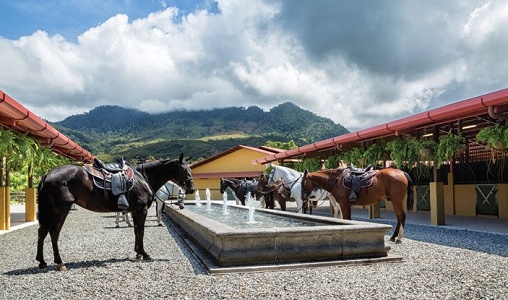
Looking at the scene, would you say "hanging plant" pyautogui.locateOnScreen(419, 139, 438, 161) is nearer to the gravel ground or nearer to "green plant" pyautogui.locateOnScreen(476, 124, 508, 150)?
"green plant" pyautogui.locateOnScreen(476, 124, 508, 150)

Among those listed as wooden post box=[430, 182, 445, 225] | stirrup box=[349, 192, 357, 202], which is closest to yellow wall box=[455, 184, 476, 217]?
wooden post box=[430, 182, 445, 225]

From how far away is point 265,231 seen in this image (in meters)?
6.88

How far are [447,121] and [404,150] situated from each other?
1.85m

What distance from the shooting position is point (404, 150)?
14.2 m

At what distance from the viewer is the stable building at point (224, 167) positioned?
43.8 meters

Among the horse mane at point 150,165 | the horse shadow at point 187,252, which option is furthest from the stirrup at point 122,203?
the horse shadow at point 187,252

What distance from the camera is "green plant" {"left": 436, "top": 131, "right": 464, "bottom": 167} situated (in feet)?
41.2

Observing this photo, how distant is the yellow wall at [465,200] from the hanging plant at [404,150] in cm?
551

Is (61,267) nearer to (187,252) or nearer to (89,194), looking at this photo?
(89,194)

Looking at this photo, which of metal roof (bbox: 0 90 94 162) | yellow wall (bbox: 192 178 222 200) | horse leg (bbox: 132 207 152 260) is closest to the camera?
horse leg (bbox: 132 207 152 260)

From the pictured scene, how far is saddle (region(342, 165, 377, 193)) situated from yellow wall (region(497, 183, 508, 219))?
858 cm

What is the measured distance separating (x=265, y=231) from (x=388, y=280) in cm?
195

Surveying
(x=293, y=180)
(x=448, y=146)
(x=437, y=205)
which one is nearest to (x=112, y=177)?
(x=293, y=180)

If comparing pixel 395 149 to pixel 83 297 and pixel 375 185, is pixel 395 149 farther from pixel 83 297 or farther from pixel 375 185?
pixel 83 297
